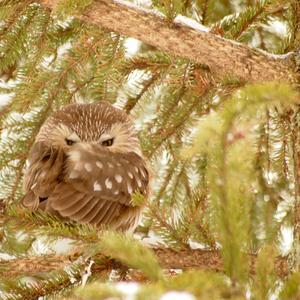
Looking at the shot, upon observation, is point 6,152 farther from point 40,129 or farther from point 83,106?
point 83,106

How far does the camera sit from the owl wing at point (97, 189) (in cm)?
286

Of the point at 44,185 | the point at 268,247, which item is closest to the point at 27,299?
the point at 44,185

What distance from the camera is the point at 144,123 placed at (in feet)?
13.1

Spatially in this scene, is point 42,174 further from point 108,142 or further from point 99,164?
point 108,142

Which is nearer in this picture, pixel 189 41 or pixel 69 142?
pixel 189 41

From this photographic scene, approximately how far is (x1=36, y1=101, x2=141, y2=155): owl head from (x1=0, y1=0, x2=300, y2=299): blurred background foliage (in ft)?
0.36

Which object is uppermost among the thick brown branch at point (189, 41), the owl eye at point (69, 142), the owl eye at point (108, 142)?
the thick brown branch at point (189, 41)

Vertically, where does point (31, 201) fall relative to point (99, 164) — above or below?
below

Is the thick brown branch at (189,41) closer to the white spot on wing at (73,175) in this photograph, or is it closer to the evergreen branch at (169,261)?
the white spot on wing at (73,175)

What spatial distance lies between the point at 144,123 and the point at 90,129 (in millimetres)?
471

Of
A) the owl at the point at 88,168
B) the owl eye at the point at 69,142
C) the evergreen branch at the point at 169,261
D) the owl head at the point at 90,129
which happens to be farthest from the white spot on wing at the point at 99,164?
the evergreen branch at the point at 169,261

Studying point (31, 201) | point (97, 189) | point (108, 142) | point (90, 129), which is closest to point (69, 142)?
point (90, 129)

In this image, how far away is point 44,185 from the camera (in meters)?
2.99

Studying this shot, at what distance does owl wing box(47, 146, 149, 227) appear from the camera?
2.86 metres
